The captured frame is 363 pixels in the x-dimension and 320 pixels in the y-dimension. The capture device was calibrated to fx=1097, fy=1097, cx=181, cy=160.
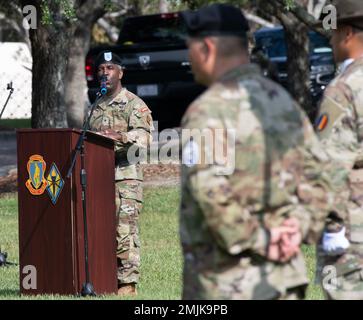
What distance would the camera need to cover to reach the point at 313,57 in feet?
78.0

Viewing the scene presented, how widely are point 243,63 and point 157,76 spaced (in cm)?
1594

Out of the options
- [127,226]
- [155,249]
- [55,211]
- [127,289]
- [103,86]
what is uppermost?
[103,86]

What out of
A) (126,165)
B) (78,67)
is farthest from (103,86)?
(78,67)

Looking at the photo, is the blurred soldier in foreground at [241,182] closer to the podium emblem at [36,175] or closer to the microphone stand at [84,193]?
the microphone stand at [84,193]

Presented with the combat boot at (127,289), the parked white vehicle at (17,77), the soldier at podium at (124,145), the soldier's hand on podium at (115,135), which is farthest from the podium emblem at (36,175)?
the parked white vehicle at (17,77)

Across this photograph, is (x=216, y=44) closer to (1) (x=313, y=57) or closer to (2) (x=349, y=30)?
(2) (x=349, y=30)

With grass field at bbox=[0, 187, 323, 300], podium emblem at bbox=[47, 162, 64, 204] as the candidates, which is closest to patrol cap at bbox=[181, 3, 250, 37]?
grass field at bbox=[0, 187, 323, 300]

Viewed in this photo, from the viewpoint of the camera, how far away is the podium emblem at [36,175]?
8.98 meters

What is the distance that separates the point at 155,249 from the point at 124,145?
12.1ft

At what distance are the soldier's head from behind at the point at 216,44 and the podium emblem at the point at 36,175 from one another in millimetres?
4713

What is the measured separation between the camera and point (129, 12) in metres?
43.0

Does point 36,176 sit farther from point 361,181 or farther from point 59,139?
point 361,181

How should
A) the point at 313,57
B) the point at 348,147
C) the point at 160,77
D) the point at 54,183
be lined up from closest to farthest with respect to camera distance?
the point at 348,147
the point at 54,183
the point at 160,77
the point at 313,57
